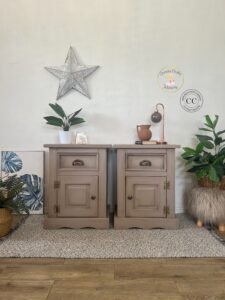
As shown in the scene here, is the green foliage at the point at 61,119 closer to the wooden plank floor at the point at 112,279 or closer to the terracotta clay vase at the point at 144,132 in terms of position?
the terracotta clay vase at the point at 144,132

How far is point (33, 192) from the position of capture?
241 centimetres

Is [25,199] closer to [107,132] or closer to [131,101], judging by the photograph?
[107,132]

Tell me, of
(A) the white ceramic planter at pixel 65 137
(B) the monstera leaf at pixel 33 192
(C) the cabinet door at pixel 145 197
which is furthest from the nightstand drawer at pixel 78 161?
(B) the monstera leaf at pixel 33 192

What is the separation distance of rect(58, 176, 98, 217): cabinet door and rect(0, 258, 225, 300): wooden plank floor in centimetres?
57

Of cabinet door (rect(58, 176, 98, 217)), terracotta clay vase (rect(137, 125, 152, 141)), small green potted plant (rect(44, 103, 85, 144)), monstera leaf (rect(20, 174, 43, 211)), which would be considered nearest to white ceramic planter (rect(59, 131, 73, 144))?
small green potted plant (rect(44, 103, 85, 144))

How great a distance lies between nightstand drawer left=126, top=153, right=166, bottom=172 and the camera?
1984 millimetres

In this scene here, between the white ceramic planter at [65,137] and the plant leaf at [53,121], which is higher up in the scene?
the plant leaf at [53,121]

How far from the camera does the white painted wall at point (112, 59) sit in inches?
95.2

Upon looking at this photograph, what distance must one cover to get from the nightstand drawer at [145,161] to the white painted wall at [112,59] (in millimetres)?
489

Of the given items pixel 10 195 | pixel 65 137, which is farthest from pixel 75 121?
pixel 10 195

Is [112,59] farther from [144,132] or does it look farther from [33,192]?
[33,192]

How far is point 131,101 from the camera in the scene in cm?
246

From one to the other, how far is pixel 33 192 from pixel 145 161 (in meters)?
1.18

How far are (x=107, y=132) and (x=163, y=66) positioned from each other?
2.88 ft
